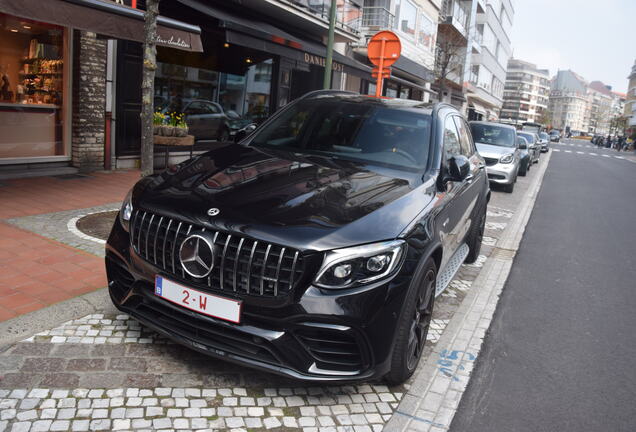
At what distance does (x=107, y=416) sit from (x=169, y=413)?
11.4 inches

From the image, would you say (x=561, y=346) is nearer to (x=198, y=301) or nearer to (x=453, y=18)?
(x=198, y=301)

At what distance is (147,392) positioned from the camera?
112 inches

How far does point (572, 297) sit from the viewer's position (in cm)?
544

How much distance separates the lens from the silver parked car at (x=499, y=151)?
13086 mm

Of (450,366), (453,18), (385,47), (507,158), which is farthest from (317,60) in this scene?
(453,18)

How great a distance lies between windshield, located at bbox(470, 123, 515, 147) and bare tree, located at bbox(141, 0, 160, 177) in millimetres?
10844

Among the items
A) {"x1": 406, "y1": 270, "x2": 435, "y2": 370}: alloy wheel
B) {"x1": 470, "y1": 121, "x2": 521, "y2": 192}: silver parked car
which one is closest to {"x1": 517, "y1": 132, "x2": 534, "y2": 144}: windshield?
{"x1": 470, "y1": 121, "x2": 521, "y2": 192}: silver parked car

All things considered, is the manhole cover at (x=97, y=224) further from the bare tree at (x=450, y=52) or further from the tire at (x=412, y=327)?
the bare tree at (x=450, y=52)

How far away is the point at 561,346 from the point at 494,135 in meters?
11.6

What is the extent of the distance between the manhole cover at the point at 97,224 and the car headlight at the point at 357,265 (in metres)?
3.65

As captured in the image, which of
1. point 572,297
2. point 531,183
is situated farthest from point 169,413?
point 531,183

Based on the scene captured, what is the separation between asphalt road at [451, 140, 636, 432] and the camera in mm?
3131

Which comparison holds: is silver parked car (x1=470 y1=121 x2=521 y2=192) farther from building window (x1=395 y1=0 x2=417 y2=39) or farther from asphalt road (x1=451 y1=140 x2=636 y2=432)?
building window (x1=395 y1=0 x2=417 y2=39)

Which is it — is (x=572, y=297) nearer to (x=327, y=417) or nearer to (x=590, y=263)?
(x=590, y=263)
